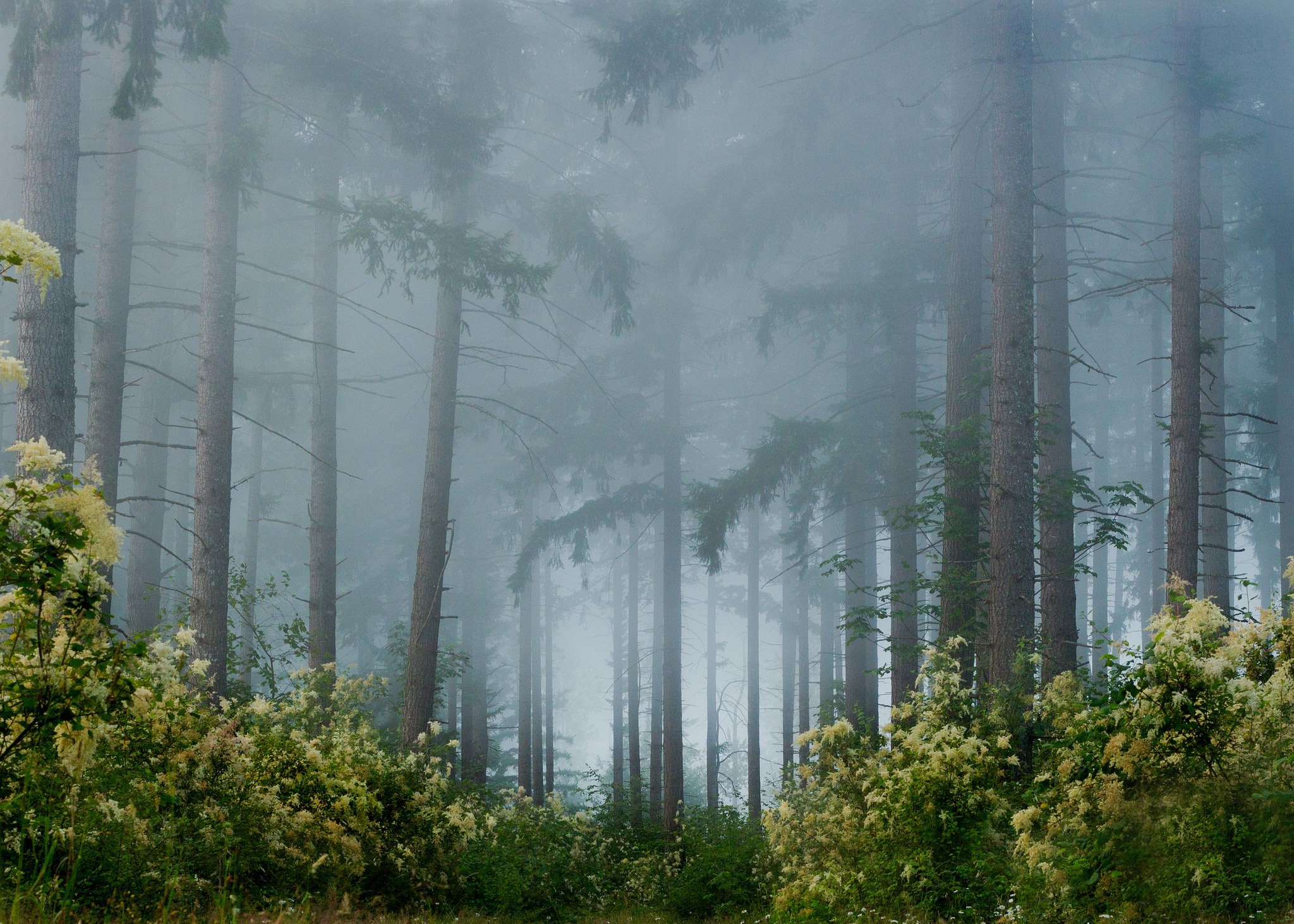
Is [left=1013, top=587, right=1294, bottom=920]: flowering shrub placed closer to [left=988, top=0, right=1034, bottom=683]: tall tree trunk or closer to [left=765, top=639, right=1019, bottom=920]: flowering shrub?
→ [left=765, top=639, right=1019, bottom=920]: flowering shrub

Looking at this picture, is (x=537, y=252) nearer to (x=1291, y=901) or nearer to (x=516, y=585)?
(x=516, y=585)

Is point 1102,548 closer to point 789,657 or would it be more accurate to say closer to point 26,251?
point 789,657

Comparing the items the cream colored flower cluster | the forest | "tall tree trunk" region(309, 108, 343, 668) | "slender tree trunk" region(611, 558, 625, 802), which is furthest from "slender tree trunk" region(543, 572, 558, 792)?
the cream colored flower cluster

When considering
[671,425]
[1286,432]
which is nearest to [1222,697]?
[671,425]

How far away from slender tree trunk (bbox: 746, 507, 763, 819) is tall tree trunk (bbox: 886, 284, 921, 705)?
5.91 m

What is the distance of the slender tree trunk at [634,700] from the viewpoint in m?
18.6

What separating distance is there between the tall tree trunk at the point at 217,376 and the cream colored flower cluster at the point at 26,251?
728 centimetres

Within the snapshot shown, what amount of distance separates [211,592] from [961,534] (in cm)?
920

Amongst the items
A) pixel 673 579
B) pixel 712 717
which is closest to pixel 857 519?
pixel 673 579

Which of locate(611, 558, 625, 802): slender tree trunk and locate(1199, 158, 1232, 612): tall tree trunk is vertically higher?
locate(1199, 158, 1232, 612): tall tree trunk

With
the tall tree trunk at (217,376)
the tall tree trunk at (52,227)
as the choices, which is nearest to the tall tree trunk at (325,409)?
the tall tree trunk at (217,376)

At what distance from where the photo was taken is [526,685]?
25188mm

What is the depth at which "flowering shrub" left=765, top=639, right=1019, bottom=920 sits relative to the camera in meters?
6.19

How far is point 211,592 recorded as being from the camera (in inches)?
429
